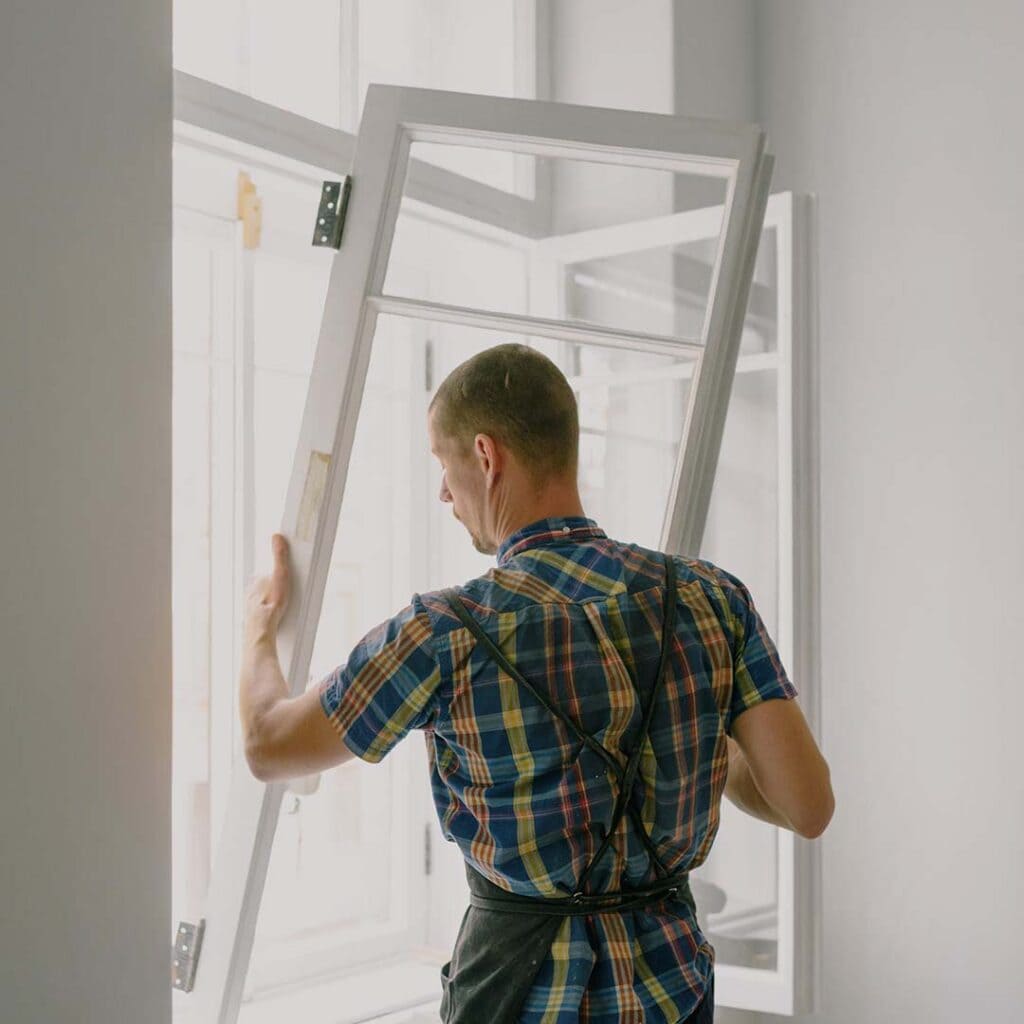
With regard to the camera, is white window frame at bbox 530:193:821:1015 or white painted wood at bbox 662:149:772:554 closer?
white painted wood at bbox 662:149:772:554

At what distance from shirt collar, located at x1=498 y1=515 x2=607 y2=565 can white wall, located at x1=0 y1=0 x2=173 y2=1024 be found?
1.68ft

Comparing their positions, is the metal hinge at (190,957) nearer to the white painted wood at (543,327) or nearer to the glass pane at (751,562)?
the white painted wood at (543,327)

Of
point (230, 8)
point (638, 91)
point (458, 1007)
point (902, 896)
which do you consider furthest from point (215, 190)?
point (902, 896)

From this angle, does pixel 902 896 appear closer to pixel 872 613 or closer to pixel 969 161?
pixel 872 613

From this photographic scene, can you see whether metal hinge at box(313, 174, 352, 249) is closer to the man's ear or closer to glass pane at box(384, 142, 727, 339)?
glass pane at box(384, 142, 727, 339)

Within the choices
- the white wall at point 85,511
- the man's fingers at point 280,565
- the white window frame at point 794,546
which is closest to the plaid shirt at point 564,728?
the white wall at point 85,511

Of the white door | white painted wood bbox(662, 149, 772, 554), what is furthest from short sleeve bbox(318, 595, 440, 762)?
white painted wood bbox(662, 149, 772, 554)

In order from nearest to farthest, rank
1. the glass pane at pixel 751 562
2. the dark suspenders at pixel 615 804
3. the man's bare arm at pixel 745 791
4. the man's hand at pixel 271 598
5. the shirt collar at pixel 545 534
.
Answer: the dark suspenders at pixel 615 804 < the shirt collar at pixel 545 534 < the man's bare arm at pixel 745 791 < the man's hand at pixel 271 598 < the glass pane at pixel 751 562

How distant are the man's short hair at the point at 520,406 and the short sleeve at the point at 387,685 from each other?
25cm

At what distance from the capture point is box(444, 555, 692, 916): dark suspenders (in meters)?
1.50

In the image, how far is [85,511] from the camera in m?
1.76

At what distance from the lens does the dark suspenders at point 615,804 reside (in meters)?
1.50

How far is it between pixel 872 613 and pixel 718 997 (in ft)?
3.25

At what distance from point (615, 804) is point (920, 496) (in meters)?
1.90
